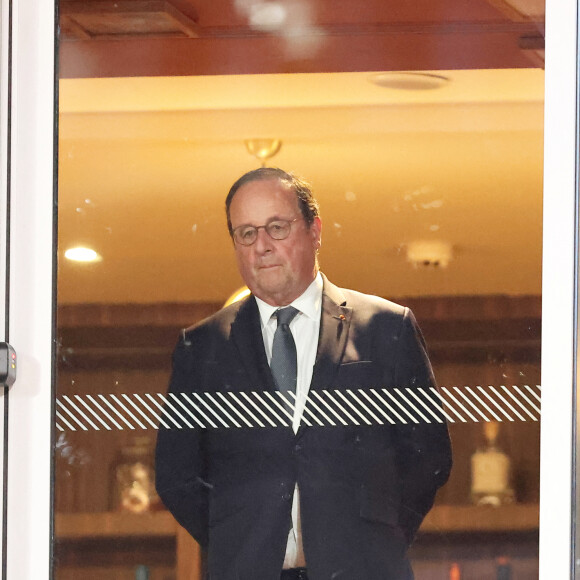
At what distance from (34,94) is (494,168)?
806 millimetres

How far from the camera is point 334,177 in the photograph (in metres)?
1.57

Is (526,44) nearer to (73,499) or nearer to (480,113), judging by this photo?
(480,113)

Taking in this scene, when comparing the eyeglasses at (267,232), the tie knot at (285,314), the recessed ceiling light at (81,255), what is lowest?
the tie knot at (285,314)

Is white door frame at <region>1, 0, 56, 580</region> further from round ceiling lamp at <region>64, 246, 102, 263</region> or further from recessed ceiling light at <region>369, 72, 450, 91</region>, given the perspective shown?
recessed ceiling light at <region>369, 72, 450, 91</region>

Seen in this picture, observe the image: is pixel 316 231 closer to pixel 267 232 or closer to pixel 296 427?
pixel 267 232

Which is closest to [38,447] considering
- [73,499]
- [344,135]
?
[73,499]

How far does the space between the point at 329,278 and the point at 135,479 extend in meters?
0.47

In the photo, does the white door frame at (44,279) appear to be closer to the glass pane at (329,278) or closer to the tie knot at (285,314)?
the glass pane at (329,278)

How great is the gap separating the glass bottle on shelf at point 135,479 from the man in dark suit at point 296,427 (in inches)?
0.9

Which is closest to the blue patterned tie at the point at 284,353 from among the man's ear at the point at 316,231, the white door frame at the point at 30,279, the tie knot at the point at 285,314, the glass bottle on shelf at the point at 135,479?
the tie knot at the point at 285,314

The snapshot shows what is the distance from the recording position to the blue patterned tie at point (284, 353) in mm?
1562

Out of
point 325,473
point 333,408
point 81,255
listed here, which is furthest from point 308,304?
point 81,255

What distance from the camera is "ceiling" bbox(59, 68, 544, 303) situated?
1.56m

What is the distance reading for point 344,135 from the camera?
1.58 meters
